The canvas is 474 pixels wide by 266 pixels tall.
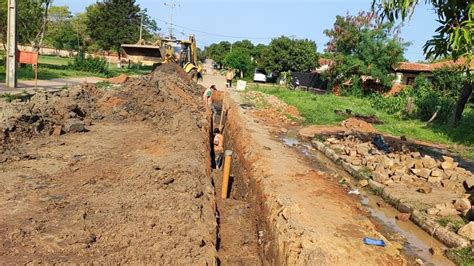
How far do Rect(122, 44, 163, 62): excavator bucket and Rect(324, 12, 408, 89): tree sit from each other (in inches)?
723

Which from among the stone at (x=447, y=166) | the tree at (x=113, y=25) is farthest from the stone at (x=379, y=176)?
the tree at (x=113, y=25)

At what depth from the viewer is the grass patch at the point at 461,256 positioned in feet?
23.4

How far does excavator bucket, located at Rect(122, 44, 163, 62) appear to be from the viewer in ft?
72.5

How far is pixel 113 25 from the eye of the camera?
53.4m

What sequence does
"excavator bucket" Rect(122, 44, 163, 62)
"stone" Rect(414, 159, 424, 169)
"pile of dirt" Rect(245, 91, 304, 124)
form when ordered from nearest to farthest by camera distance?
"stone" Rect(414, 159, 424, 169) → "excavator bucket" Rect(122, 44, 163, 62) → "pile of dirt" Rect(245, 91, 304, 124)

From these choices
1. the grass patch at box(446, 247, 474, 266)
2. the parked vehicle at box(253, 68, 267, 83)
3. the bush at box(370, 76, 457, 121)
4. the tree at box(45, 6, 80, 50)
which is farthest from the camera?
the tree at box(45, 6, 80, 50)

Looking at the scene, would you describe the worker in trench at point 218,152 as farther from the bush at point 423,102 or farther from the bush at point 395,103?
the bush at point 395,103

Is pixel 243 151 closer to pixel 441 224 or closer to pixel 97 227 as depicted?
pixel 441 224

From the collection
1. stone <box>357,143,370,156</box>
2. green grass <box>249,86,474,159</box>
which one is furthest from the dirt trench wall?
green grass <box>249,86,474,159</box>

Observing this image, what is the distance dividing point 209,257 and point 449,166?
8998mm

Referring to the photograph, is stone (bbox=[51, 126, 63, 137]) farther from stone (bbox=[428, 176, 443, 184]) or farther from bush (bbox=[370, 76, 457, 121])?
bush (bbox=[370, 76, 457, 121])

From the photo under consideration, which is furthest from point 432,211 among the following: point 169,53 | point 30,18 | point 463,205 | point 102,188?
point 30,18

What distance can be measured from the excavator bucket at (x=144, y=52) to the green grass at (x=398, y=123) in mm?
8504

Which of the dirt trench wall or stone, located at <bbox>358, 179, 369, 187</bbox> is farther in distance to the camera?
Answer: stone, located at <bbox>358, 179, 369, 187</bbox>
